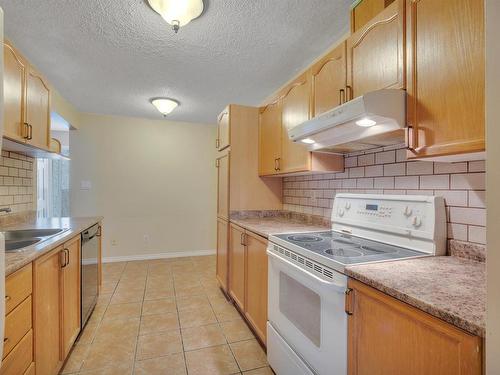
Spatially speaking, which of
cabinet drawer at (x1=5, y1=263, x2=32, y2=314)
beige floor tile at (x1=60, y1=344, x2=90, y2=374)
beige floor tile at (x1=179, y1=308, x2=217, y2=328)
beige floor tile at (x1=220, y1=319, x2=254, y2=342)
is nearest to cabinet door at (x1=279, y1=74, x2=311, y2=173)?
beige floor tile at (x1=220, y1=319, x2=254, y2=342)

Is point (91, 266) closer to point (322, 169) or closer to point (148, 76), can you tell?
point (148, 76)

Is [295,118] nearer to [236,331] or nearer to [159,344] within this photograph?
[236,331]

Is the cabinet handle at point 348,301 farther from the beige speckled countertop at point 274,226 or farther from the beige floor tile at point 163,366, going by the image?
the beige floor tile at point 163,366

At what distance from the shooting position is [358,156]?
191cm

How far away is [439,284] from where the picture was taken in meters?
0.87

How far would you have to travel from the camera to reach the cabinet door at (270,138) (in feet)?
7.77

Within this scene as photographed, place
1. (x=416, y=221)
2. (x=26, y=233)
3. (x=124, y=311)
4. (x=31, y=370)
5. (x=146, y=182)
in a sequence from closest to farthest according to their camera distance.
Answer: (x=31, y=370)
(x=416, y=221)
(x=26, y=233)
(x=124, y=311)
(x=146, y=182)

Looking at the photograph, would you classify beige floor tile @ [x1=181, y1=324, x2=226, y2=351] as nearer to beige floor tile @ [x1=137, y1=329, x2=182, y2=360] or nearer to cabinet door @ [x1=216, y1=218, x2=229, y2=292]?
beige floor tile @ [x1=137, y1=329, x2=182, y2=360]

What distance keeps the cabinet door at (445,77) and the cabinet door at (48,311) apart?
1900mm

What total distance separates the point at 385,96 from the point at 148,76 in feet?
Answer: 7.73

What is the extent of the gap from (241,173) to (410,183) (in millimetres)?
1533

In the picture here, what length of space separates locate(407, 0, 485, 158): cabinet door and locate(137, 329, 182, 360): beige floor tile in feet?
6.60

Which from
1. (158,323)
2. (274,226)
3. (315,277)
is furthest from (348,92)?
(158,323)

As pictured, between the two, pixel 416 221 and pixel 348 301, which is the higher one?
pixel 416 221
